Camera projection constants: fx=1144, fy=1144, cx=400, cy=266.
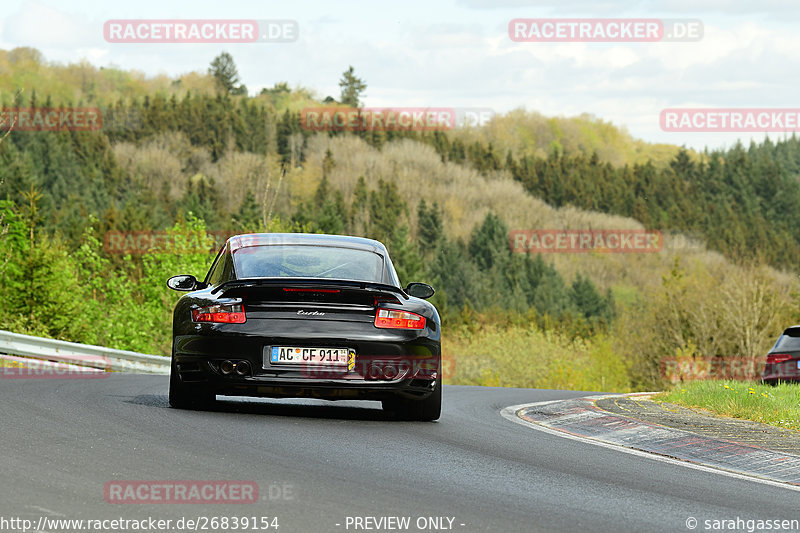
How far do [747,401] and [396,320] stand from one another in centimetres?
386

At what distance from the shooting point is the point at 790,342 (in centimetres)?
1678

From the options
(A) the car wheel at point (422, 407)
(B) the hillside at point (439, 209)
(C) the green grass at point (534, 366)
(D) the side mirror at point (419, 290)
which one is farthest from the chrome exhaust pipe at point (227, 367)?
(C) the green grass at point (534, 366)

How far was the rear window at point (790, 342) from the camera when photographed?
54.7ft

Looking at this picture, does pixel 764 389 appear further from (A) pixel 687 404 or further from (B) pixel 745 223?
(B) pixel 745 223

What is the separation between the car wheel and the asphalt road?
0.67 feet

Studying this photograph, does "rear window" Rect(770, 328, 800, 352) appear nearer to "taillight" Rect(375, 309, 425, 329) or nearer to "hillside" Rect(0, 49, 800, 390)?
"taillight" Rect(375, 309, 425, 329)

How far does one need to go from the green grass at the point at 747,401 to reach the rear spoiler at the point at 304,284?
3.69 meters

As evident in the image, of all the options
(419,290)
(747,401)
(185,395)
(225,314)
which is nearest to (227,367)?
(225,314)

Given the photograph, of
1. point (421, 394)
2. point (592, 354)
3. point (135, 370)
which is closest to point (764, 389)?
point (421, 394)

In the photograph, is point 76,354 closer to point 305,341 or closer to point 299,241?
point 299,241

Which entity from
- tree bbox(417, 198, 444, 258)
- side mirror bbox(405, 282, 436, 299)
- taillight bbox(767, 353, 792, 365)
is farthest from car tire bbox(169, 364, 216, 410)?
tree bbox(417, 198, 444, 258)

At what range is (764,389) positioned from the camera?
41.8 ft

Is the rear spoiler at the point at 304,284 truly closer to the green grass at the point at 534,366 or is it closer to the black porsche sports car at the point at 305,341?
the black porsche sports car at the point at 305,341

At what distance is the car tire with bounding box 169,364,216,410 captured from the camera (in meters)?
9.99
